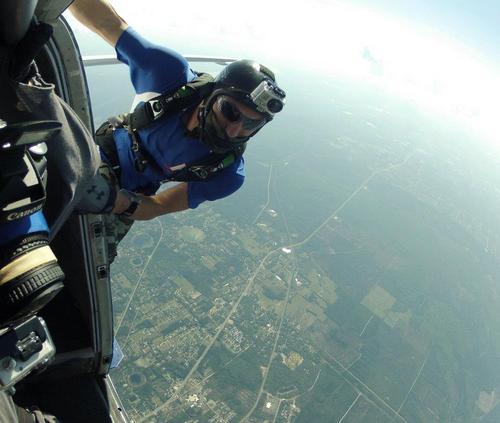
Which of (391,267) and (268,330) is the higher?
(268,330)

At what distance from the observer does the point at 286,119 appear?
11712 cm

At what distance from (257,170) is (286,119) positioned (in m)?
48.1

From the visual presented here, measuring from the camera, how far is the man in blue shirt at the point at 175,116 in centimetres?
228

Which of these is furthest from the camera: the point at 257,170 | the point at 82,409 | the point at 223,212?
the point at 257,170

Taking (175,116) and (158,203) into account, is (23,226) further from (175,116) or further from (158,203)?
(175,116)

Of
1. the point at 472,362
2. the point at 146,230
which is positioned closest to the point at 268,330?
the point at 146,230

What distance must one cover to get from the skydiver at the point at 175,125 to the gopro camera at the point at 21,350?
1004mm

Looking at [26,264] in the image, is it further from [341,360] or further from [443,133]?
[443,133]

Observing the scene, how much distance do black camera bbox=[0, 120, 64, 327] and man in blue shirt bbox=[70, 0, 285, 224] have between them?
128cm

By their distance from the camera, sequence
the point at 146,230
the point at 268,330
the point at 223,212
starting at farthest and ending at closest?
1. the point at 223,212
2. the point at 146,230
3. the point at 268,330

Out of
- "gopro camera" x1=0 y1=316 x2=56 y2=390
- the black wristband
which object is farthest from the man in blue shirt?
"gopro camera" x1=0 y1=316 x2=56 y2=390

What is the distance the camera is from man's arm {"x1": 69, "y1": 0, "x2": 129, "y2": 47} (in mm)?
2071

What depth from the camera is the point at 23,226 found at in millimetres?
853

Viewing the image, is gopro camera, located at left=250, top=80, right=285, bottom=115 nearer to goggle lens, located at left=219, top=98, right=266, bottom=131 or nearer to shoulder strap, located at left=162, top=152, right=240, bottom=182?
goggle lens, located at left=219, top=98, right=266, bottom=131
